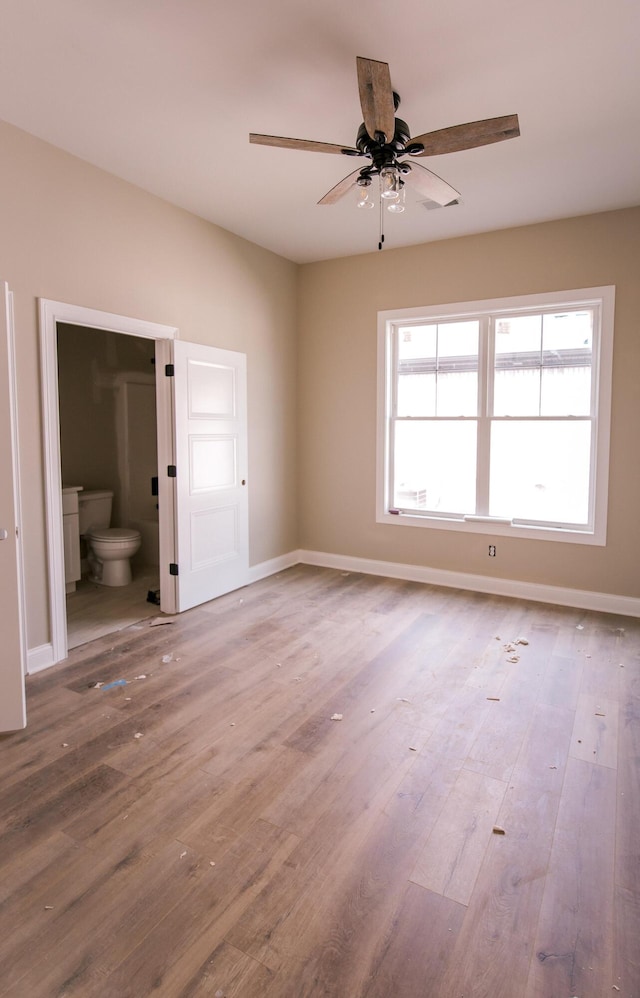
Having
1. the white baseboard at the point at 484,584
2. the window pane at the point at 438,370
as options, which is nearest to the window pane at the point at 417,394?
the window pane at the point at 438,370

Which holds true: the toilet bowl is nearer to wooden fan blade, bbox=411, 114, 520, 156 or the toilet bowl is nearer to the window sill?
the window sill

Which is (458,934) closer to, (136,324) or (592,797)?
(592,797)

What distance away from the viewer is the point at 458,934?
1.56m

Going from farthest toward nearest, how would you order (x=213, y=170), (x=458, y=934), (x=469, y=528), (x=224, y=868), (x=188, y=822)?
(x=469, y=528), (x=213, y=170), (x=188, y=822), (x=224, y=868), (x=458, y=934)

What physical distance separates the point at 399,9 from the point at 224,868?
3191mm

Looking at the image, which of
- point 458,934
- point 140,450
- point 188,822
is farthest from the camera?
point 140,450

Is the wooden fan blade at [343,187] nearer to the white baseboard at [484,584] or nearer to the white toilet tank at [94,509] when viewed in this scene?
the white baseboard at [484,584]

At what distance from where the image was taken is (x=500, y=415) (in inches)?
185

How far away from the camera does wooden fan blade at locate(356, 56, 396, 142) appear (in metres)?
1.93

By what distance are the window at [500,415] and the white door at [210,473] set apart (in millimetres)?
1372

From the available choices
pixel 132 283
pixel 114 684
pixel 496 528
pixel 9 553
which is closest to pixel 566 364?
pixel 496 528

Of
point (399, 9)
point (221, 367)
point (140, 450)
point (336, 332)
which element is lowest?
point (140, 450)

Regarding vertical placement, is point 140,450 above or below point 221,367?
below

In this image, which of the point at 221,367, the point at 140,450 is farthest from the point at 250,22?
the point at 140,450
